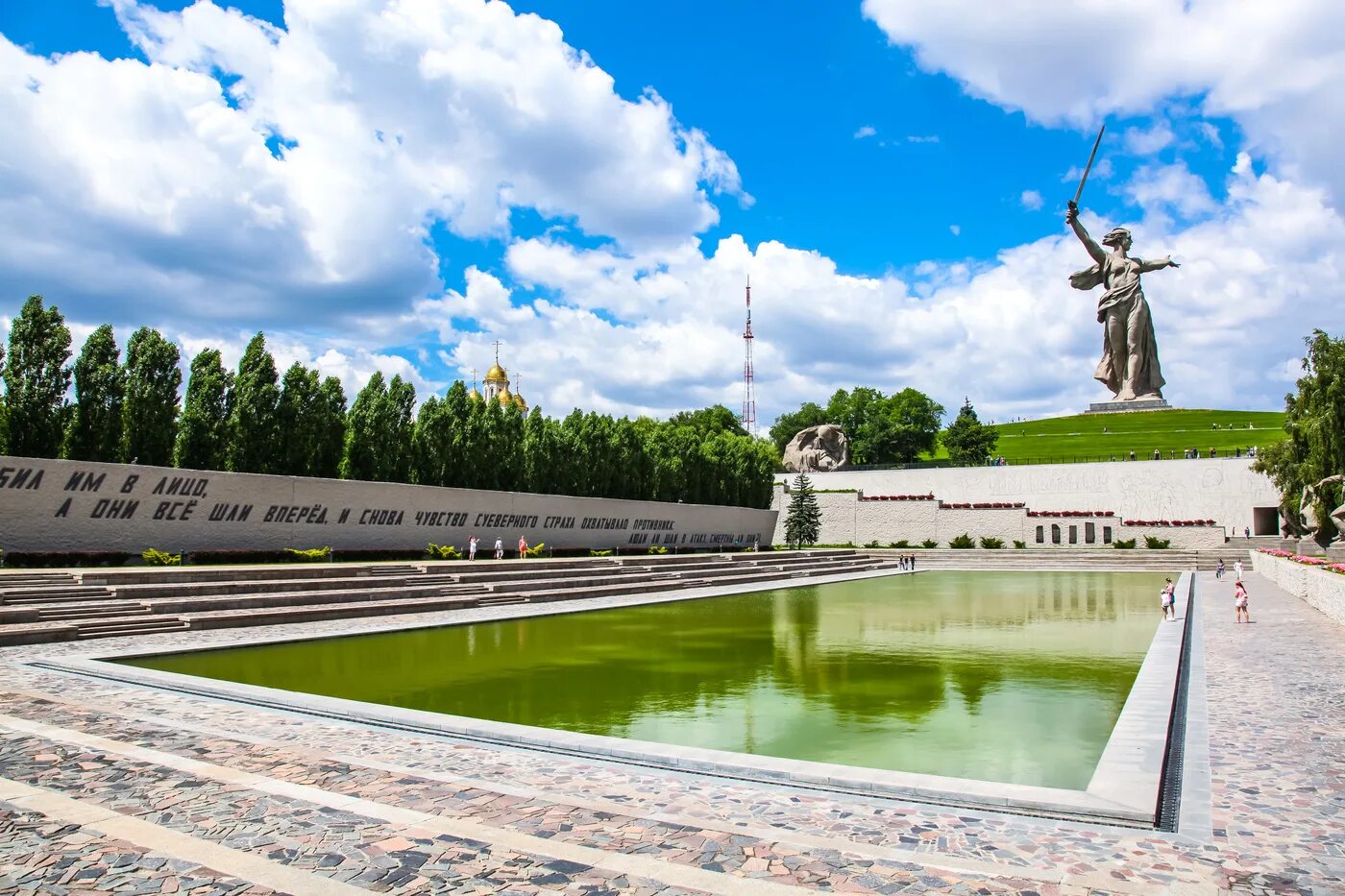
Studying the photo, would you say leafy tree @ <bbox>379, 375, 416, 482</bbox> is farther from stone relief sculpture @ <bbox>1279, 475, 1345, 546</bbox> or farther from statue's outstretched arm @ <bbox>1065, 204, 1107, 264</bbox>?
statue's outstretched arm @ <bbox>1065, 204, 1107, 264</bbox>

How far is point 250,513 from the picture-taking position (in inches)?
861

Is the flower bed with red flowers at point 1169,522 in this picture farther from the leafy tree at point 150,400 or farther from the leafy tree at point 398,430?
the leafy tree at point 150,400

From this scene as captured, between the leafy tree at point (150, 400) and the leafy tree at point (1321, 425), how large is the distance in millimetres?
32849

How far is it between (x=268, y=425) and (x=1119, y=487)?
137 ft

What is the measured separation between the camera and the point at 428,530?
26.8 meters

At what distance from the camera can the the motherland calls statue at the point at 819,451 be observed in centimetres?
5769

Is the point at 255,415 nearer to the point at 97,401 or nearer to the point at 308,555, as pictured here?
the point at 97,401

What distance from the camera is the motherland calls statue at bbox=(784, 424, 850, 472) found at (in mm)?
57688

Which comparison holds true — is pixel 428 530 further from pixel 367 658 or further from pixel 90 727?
pixel 90 727

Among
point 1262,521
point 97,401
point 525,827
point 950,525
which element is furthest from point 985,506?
point 525,827

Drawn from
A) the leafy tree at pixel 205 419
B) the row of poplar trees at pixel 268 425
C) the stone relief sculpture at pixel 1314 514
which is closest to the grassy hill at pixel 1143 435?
the stone relief sculpture at pixel 1314 514

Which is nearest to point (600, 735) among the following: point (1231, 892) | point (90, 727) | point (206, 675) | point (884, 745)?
point (884, 745)

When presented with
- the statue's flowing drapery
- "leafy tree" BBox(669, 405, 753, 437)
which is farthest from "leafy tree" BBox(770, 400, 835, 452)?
the statue's flowing drapery

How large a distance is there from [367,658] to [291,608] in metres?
4.31
